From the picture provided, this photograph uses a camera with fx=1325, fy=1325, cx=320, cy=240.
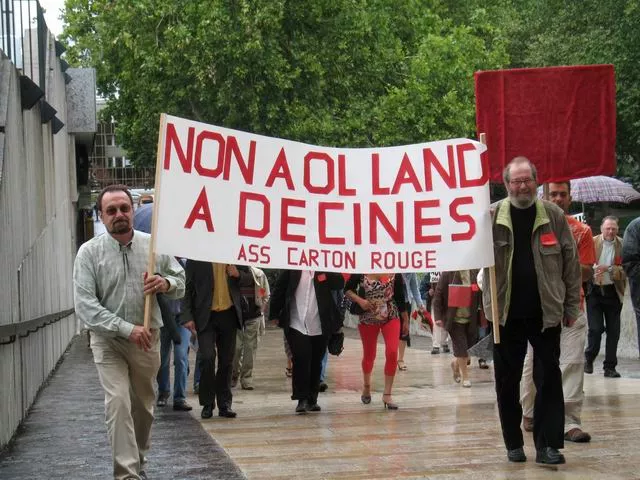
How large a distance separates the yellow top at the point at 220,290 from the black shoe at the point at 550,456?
422 centimetres

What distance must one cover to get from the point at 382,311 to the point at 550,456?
426cm

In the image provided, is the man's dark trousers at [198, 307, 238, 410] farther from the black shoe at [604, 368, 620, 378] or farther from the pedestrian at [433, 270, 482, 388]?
the black shoe at [604, 368, 620, 378]

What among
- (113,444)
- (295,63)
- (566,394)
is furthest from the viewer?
(295,63)

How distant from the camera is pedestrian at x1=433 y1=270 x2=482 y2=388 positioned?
15.2 m

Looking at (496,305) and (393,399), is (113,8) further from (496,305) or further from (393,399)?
(496,305)

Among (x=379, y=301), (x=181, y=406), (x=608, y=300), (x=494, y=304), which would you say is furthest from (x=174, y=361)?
(x=608, y=300)

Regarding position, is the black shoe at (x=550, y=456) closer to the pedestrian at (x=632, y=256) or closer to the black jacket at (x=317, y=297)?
the black jacket at (x=317, y=297)

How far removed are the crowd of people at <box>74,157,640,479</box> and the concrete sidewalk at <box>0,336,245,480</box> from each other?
0.59 m

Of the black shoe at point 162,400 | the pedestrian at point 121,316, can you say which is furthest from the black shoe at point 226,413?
the pedestrian at point 121,316

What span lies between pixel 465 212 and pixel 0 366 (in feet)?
12.1

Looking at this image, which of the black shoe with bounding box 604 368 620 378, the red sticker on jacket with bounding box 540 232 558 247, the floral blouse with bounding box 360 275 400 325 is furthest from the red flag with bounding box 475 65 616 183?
the black shoe with bounding box 604 368 620 378

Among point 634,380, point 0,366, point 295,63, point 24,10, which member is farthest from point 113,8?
point 0,366

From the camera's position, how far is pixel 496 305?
839 centimetres

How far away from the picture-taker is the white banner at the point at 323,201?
8.88m
